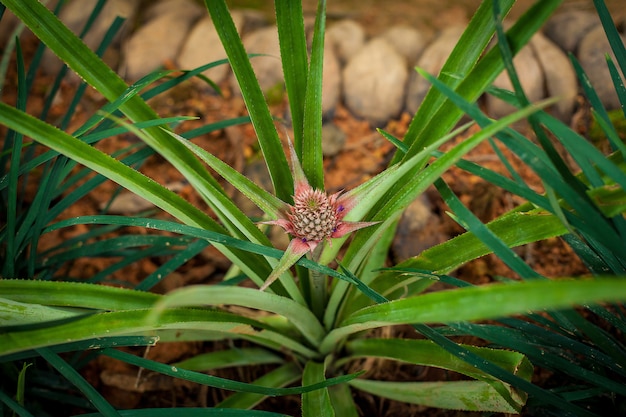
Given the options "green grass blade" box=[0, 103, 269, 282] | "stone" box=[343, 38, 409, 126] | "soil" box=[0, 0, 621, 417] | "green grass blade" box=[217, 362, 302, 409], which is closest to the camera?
"green grass blade" box=[0, 103, 269, 282]

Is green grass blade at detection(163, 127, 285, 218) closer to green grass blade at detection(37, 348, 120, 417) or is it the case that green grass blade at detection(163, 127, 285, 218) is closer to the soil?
green grass blade at detection(37, 348, 120, 417)

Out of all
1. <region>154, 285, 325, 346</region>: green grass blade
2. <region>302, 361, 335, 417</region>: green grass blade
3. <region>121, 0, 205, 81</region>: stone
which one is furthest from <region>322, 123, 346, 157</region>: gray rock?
<region>302, 361, 335, 417</region>: green grass blade

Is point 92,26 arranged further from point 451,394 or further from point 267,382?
point 451,394

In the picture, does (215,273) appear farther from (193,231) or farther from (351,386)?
(193,231)

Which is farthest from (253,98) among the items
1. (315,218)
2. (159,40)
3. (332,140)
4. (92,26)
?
(92,26)

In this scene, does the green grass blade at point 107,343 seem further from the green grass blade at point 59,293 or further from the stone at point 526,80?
the stone at point 526,80

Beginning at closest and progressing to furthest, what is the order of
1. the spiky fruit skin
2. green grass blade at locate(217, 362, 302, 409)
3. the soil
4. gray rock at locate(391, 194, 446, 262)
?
the spiky fruit skin < green grass blade at locate(217, 362, 302, 409) < the soil < gray rock at locate(391, 194, 446, 262)

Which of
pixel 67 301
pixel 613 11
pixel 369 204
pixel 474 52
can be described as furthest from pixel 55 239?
pixel 613 11
